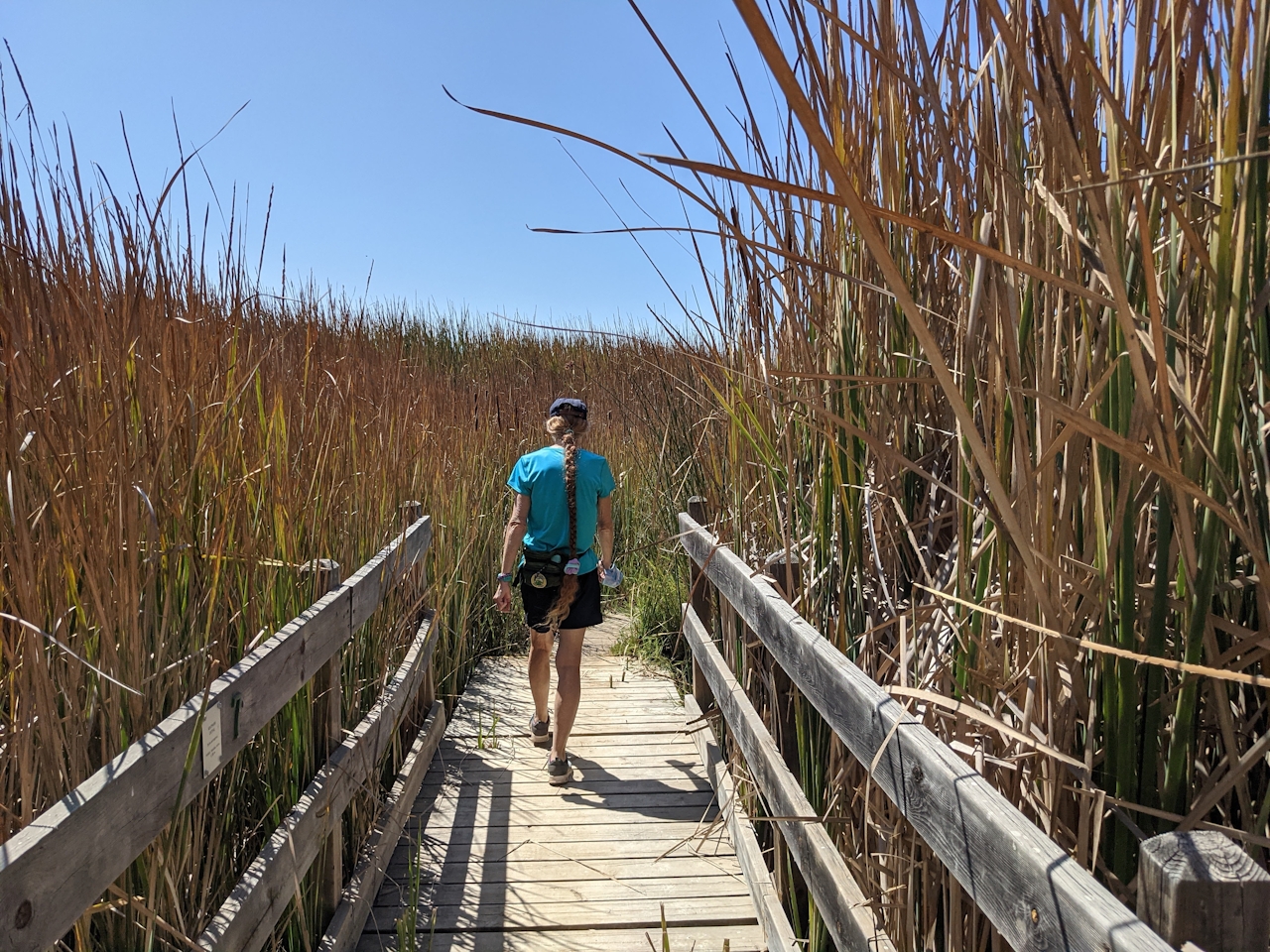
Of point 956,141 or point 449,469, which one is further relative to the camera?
point 449,469

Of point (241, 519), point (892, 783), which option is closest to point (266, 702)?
point (241, 519)

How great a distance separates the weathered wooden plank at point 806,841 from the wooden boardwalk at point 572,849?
48 centimetres

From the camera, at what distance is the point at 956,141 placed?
1394 millimetres

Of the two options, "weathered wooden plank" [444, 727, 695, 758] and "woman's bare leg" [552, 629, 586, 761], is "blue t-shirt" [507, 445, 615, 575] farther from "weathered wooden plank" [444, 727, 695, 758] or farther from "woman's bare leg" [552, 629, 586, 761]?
"weathered wooden plank" [444, 727, 695, 758]

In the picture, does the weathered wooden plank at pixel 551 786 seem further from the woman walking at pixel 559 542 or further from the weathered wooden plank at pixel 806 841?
the weathered wooden plank at pixel 806 841

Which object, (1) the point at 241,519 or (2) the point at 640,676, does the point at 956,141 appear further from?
(2) the point at 640,676

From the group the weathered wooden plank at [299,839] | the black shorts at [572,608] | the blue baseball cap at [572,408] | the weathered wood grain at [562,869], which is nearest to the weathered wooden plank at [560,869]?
the weathered wood grain at [562,869]

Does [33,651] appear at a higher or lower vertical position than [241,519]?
lower

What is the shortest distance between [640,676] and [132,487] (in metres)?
4.11

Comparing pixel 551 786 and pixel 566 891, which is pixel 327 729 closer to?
pixel 566 891

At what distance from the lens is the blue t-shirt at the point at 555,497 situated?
4020 millimetres

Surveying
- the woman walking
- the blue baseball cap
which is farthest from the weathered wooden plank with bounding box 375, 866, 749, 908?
the blue baseball cap

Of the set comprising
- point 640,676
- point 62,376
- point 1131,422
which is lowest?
point 640,676

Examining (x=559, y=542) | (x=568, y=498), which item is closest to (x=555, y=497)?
(x=568, y=498)
